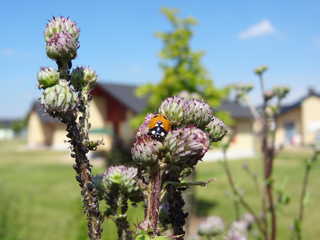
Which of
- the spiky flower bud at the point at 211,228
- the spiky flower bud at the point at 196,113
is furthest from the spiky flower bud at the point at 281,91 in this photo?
the spiky flower bud at the point at 196,113

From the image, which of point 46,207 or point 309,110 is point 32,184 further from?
point 309,110

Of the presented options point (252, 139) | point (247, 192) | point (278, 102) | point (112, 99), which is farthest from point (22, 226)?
point (252, 139)

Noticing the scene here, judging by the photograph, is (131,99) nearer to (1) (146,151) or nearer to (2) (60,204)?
(2) (60,204)

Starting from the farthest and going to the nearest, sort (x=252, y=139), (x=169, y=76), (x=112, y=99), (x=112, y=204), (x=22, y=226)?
(x=252, y=139), (x=112, y=99), (x=169, y=76), (x=22, y=226), (x=112, y=204)

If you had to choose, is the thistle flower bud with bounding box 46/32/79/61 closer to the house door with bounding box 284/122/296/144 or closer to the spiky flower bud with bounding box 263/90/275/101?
the spiky flower bud with bounding box 263/90/275/101

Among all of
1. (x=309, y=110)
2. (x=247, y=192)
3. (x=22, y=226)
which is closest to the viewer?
(x=22, y=226)

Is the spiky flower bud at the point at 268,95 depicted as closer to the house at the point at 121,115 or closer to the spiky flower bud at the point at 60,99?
the spiky flower bud at the point at 60,99
